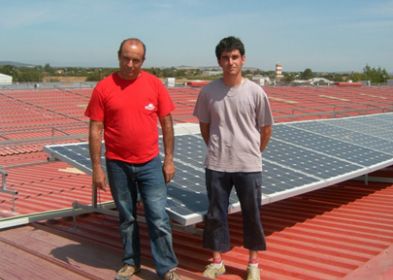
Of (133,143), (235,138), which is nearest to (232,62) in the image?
(235,138)

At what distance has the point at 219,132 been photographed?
4160 mm

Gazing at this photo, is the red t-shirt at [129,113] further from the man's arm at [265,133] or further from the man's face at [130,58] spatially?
the man's arm at [265,133]

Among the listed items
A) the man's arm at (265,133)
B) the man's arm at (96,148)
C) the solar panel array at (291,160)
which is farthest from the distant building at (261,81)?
the man's arm at (96,148)

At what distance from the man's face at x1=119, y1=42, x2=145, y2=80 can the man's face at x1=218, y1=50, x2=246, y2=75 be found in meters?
0.64

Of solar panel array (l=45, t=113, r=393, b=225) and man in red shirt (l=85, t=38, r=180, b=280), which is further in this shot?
solar panel array (l=45, t=113, r=393, b=225)

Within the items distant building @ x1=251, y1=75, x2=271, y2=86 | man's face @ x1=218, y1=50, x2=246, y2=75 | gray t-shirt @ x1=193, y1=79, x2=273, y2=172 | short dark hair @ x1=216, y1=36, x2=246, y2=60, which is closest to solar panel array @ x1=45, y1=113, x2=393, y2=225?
gray t-shirt @ x1=193, y1=79, x2=273, y2=172

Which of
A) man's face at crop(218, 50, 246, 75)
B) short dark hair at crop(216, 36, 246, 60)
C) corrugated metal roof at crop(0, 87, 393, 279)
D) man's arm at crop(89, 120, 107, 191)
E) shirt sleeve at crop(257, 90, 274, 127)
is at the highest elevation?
short dark hair at crop(216, 36, 246, 60)

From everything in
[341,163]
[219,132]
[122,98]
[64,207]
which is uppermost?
[122,98]

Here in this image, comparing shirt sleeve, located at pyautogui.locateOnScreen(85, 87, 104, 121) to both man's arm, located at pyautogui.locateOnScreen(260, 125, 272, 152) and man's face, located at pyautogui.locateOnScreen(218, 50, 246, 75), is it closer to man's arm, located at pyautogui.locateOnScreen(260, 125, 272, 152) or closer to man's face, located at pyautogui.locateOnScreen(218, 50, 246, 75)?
man's face, located at pyautogui.locateOnScreen(218, 50, 246, 75)

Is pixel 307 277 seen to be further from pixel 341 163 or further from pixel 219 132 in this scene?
pixel 341 163

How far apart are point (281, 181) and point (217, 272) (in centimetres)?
137

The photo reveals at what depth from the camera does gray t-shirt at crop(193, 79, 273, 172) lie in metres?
4.08

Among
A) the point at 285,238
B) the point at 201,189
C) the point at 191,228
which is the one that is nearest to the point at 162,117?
the point at 201,189

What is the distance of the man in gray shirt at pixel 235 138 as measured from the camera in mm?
4074
